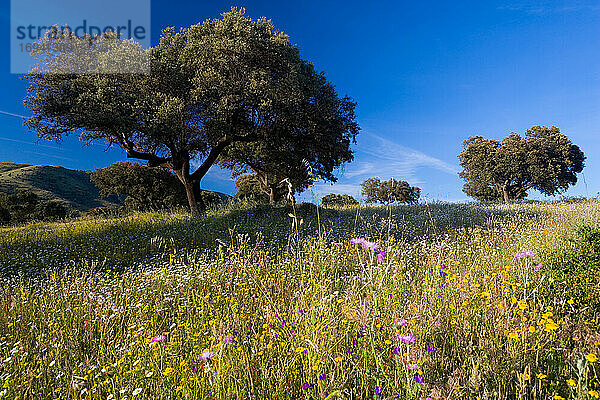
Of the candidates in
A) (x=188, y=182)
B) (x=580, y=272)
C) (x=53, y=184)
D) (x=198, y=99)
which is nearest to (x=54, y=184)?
(x=53, y=184)

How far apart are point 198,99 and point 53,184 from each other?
78.9m

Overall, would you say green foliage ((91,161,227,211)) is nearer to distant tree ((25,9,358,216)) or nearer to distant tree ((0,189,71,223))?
distant tree ((0,189,71,223))

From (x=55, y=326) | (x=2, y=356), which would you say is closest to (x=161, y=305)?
(x=55, y=326)

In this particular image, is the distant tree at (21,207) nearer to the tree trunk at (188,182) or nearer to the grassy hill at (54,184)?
the tree trunk at (188,182)

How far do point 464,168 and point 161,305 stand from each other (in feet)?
151

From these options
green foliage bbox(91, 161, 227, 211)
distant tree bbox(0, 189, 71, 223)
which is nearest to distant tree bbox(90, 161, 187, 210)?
green foliage bbox(91, 161, 227, 211)

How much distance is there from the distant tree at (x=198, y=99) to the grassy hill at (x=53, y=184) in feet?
206

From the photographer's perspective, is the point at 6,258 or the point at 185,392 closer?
the point at 185,392

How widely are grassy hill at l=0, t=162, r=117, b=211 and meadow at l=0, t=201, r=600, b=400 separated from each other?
77.7 m

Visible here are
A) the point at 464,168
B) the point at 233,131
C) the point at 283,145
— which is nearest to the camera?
the point at 233,131

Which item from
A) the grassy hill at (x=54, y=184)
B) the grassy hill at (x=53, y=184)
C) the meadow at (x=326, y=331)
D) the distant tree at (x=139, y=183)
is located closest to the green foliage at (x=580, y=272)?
the meadow at (x=326, y=331)

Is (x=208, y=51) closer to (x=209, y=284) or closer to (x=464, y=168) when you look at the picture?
(x=209, y=284)

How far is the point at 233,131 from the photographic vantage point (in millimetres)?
17875

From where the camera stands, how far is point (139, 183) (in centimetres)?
4234
